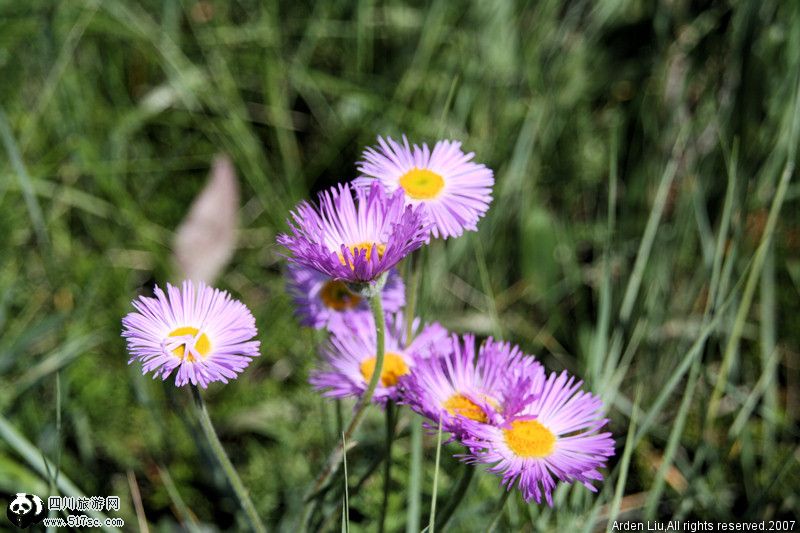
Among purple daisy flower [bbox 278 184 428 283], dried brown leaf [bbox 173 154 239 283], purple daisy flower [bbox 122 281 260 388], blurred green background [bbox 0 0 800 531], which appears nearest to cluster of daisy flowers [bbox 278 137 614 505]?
purple daisy flower [bbox 278 184 428 283]

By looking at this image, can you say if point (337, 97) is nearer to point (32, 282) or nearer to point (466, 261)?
point (466, 261)

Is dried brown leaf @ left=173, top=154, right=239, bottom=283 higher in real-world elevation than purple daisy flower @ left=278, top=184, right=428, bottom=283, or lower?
higher

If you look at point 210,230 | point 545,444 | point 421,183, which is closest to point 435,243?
point 210,230

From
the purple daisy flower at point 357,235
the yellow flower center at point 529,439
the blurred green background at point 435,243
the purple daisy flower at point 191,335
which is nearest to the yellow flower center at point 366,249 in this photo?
the purple daisy flower at point 357,235

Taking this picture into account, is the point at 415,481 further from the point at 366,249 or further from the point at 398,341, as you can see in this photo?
the point at 366,249

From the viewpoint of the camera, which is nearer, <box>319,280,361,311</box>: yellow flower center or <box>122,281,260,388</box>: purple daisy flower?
<box>122,281,260,388</box>: purple daisy flower

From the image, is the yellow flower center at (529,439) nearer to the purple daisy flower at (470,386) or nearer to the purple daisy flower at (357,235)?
the purple daisy flower at (470,386)

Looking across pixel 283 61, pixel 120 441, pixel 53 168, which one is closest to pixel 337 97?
pixel 283 61

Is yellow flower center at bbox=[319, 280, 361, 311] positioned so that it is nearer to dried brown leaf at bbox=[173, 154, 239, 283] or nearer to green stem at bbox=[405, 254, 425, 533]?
green stem at bbox=[405, 254, 425, 533]
